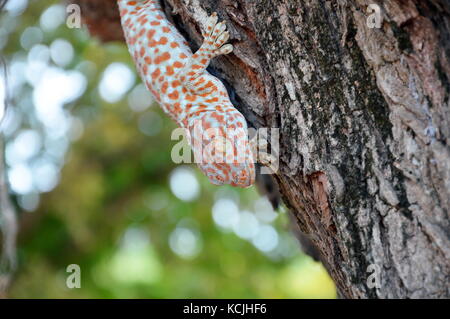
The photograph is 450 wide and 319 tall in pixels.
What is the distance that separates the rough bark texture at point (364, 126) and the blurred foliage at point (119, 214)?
14.0 ft

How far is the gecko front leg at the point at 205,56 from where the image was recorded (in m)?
3.06

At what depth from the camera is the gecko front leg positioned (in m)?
3.06

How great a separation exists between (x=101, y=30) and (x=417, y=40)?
132 inches

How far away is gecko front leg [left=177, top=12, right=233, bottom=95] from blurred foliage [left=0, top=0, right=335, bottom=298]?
360 cm

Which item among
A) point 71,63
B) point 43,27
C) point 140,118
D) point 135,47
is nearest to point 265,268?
point 140,118

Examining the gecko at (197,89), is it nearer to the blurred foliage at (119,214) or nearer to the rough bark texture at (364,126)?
the rough bark texture at (364,126)

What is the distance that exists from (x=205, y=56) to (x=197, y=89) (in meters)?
0.24

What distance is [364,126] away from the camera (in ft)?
8.61

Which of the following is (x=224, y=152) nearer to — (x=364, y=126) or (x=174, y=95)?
(x=174, y=95)

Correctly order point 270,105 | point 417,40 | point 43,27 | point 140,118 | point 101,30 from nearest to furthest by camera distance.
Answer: point 417,40 < point 270,105 < point 101,30 < point 43,27 < point 140,118

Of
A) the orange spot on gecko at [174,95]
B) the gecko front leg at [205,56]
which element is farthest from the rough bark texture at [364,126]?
the orange spot on gecko at [174,95]

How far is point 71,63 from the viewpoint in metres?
7.60

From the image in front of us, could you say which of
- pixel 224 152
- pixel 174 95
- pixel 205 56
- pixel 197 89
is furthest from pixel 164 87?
pixel 224 152

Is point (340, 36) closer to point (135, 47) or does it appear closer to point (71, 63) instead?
point (135, 47)
